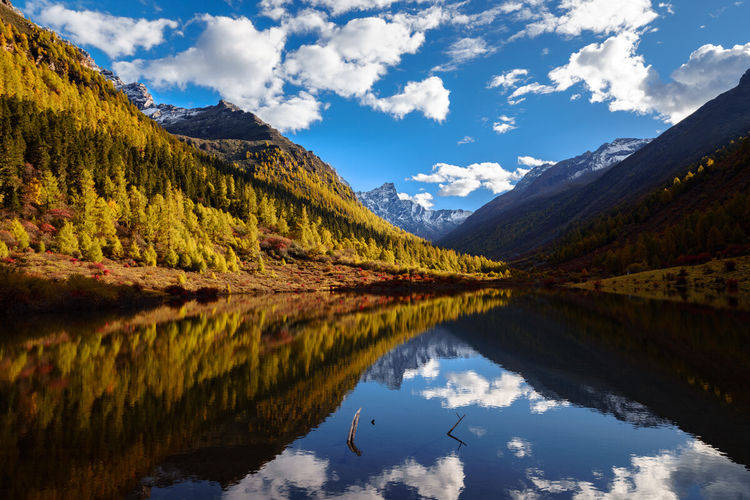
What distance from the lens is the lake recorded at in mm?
8961

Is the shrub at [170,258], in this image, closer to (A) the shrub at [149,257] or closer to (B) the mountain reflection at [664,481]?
(A) the shrub at [149,257]

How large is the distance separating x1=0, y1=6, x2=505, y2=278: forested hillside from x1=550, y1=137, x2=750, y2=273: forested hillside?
73857 millimetres

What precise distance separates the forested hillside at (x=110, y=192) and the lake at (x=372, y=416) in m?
43.5

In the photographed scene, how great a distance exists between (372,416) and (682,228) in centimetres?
11686

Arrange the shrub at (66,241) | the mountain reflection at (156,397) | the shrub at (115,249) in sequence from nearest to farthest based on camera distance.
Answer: the mountain reflection at (156,397), the shrub at (66,241), the shrub at (115,249)

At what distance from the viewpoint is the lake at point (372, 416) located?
896cm

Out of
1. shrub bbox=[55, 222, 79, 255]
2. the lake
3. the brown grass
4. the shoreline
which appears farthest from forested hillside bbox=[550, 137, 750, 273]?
shrub bbox=[55, 222, 79, 255]

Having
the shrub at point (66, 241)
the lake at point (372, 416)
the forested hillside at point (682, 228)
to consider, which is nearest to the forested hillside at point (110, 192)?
the shrub at point (66, 241)

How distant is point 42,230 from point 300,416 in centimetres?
7173

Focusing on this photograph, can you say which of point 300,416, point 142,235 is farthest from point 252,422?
point 142,235

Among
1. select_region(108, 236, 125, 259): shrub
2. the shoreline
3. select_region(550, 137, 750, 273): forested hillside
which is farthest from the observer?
select_region(550, 137, 750, 273): forested hillside

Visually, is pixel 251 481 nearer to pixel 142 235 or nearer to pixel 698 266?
pixel 142 235

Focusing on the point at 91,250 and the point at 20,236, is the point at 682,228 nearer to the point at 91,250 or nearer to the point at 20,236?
the point at 91,250

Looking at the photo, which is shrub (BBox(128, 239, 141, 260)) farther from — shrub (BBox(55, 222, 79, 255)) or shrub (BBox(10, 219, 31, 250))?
shrub (BBox(10, 219, 31, 250))
